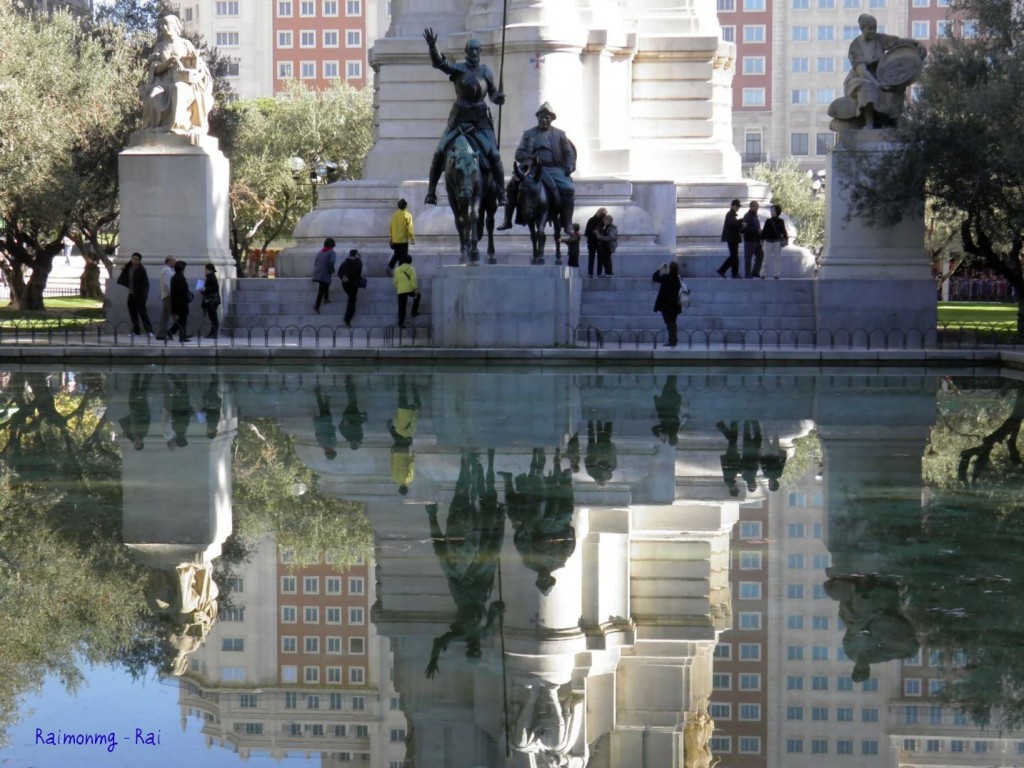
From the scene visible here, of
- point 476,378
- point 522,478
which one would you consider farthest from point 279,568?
point 476,378

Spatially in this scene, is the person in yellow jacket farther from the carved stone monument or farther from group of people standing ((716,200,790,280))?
group of people standing ((716,200,790,280))

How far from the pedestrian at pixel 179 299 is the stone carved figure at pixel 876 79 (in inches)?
419

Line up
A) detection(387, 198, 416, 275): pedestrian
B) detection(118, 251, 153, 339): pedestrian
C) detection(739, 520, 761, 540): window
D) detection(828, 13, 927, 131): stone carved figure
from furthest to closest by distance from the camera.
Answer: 1. detection(387, 198, 416, 275): pedestrian
2. detection(828, 13, 927, 131): stone carved figure
3. detection(118, 251, 153, 339): pedestrian
4. detection(739, 520, 761, 540): window

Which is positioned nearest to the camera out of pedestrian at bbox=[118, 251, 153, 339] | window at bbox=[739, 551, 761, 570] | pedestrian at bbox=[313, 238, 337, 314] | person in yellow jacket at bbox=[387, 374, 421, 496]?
window at bbox=[739, 551, 761, 570]

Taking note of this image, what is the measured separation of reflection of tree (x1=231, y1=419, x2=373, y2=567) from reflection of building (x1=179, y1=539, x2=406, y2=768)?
621 millimetres

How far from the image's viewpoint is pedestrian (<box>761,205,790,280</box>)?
30.7 meters

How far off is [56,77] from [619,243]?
55.0 feet

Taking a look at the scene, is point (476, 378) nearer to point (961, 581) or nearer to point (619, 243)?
point (619, 243)

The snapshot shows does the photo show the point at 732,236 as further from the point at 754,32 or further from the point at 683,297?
the point at 754,32

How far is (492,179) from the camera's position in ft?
81.5

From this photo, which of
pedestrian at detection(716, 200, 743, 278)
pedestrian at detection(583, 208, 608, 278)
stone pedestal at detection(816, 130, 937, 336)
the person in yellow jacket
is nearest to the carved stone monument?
pedestrian at detection(583, 208, 608, 278)

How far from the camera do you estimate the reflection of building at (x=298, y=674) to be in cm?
622

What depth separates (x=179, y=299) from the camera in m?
28.2

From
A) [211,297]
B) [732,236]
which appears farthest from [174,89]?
[732,236]
